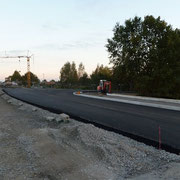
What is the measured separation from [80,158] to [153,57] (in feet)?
79.6

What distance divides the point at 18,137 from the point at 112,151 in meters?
4.31

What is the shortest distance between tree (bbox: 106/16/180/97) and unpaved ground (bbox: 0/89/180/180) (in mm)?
21290

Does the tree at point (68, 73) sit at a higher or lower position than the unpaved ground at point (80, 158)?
higher

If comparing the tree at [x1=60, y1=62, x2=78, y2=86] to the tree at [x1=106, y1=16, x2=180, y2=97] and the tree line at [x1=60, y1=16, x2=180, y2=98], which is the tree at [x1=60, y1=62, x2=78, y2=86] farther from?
the tree at [x1=106, y1=16, x2=180, y2=97]

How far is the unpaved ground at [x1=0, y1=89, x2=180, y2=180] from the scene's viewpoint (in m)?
4.69

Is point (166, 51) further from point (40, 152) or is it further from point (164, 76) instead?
point (40, 152)

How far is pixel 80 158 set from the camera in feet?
18.3

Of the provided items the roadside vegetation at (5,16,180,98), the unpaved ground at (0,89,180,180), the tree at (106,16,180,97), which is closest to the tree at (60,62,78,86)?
the roadside vegetation at (5,16,180,98)

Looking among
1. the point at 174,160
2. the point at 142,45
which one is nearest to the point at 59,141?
the point at 174,160

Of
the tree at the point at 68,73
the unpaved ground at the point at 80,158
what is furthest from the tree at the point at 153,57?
the tree at the point at 68,73

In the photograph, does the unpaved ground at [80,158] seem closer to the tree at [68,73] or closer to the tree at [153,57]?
the tree at [153,57]

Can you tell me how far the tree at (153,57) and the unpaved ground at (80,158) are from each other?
69.9ft

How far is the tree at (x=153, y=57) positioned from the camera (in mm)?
26391

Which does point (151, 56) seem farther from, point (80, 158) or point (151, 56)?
point (80, 158)
